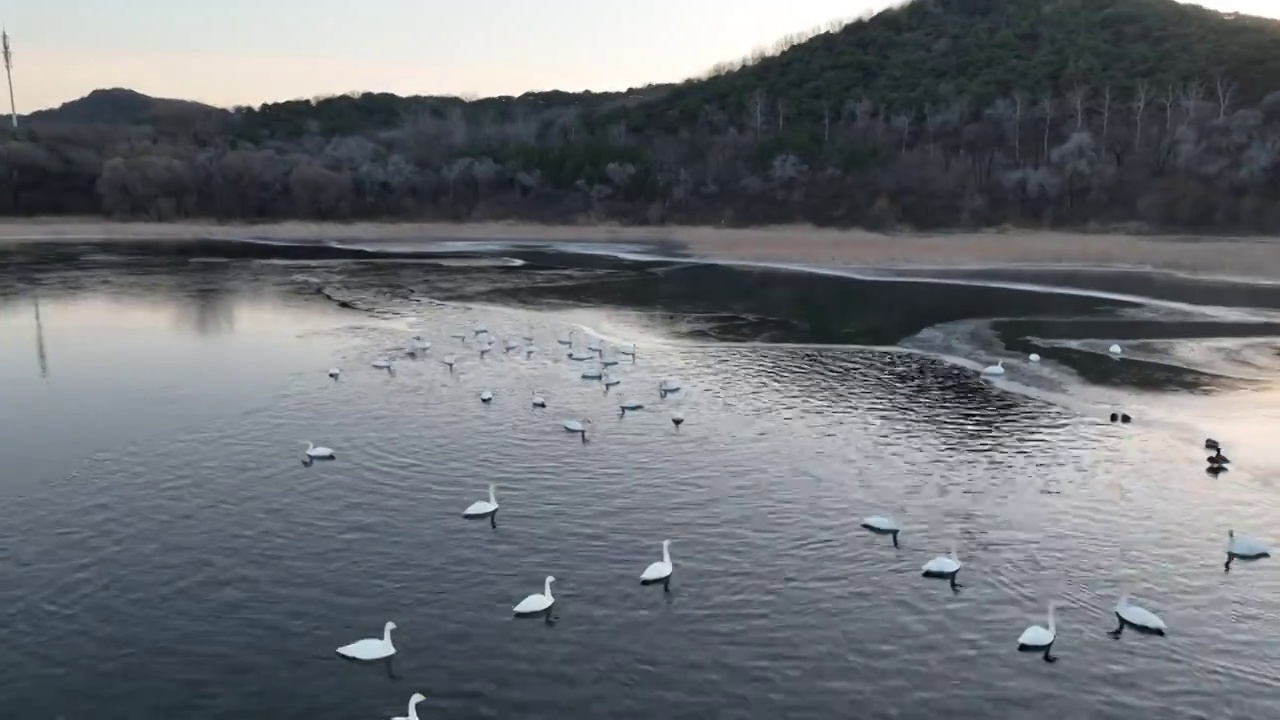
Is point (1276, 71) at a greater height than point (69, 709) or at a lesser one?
greater

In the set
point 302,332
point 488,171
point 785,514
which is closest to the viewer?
point 785,514

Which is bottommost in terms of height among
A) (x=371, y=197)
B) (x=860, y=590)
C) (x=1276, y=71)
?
(x=860, y=590)

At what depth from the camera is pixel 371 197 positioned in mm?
111875

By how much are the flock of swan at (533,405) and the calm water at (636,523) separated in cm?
29

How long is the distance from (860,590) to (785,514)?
3.88 m

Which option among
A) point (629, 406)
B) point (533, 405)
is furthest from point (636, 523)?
point (533, 405)

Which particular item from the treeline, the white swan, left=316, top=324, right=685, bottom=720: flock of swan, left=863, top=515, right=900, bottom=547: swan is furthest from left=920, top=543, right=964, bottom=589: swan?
the treeline

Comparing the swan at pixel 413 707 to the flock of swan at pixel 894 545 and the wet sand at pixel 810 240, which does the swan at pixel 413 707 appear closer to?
the flock of swan at pixel 894 545

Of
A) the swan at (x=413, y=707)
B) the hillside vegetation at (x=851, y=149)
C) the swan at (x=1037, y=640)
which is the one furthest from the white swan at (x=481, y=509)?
the hillside vegetation at (x=851, y=149)

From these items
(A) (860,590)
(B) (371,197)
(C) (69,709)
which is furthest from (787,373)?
(B) (371,197)

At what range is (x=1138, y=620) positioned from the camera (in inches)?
696

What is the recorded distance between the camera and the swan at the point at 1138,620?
57.9ft

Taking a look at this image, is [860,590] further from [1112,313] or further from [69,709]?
[1112,313]

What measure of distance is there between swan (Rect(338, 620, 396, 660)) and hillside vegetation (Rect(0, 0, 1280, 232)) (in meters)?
78.5
